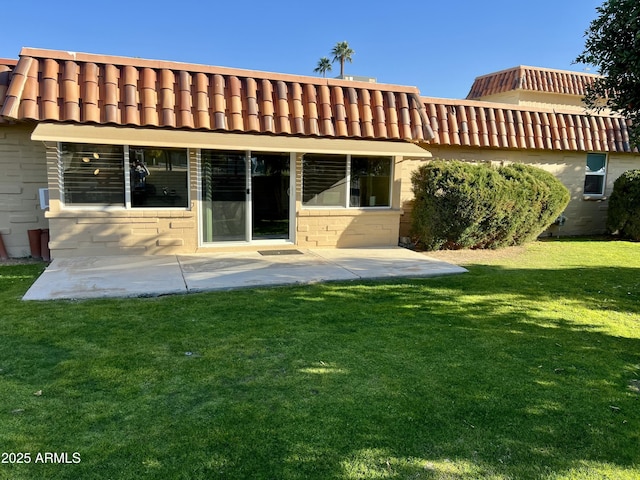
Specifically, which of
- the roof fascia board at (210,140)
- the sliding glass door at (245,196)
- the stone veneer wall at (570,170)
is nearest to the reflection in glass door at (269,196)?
the sliding glass door at (245,196)

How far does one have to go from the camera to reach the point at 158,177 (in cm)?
877

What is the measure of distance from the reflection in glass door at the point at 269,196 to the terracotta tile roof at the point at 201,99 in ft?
2.90

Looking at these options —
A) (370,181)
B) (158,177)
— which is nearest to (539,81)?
(370,181)

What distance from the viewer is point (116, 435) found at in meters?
3.03

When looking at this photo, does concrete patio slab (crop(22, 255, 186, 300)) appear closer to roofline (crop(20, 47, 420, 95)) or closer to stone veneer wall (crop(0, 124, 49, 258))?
stone veneer wall (crop(0, 124, 49, 258))

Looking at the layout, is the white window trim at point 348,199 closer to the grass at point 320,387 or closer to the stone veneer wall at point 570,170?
the stone veneer wall at point 570,170

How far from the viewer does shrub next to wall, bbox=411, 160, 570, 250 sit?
9977 mm

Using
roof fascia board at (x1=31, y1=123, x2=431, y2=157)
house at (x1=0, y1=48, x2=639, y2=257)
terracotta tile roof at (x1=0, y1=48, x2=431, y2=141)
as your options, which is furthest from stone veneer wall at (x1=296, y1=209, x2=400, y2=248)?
terracotta tile roof at (x1=0, y1=48, x2=431, y2=141)

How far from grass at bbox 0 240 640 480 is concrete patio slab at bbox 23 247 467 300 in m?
0.48

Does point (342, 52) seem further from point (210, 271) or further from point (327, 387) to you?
point (327, 387)

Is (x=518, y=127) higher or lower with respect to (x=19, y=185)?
higher

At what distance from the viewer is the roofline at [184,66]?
25.9 feet

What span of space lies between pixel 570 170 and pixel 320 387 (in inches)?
498

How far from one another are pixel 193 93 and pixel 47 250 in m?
4.16
